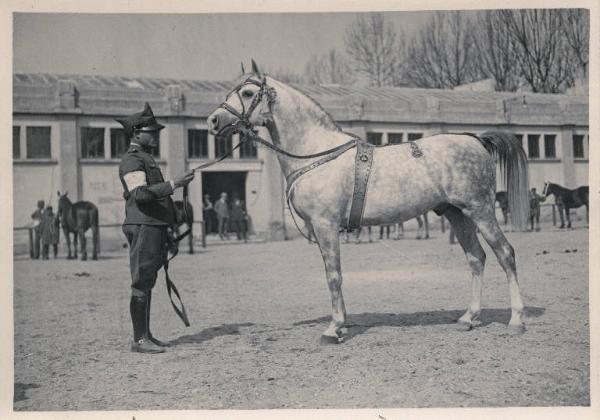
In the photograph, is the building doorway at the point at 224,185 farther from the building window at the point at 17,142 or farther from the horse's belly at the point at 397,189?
the horse's belly at the point at 397,189

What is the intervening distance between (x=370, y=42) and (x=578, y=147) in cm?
2639

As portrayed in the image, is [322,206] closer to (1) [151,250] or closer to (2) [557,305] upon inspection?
(1) [151,250]

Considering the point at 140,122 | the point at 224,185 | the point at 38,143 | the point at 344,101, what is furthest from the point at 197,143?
the point at 140,122

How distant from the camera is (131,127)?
5.32 metres

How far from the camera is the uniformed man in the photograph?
205 inches

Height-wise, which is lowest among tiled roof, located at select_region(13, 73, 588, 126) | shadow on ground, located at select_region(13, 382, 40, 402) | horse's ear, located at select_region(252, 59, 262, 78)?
shadow on ground, located at select_region(13, 382, 40, 402)

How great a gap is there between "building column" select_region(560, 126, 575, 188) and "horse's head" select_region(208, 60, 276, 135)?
2881 cm

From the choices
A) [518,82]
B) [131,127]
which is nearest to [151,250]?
[131,127]

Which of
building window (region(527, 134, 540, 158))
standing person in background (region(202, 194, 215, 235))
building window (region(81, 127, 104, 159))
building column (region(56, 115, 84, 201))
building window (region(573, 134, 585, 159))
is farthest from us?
building window (region(573, 134, 585, 159))

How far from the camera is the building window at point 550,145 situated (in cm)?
3059

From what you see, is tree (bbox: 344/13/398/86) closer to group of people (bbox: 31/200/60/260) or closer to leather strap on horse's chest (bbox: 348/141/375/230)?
leather strap on horse's chest (bbox: 348/141/375/230)

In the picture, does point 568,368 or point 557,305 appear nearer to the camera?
point 568,368

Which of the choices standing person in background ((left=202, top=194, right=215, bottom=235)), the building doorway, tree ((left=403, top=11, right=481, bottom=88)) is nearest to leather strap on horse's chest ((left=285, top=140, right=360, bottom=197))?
tree ((left=403, top=11, right=481, bottom=88))

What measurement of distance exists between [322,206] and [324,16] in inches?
83.9
